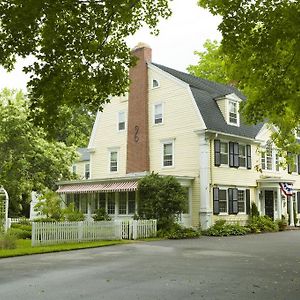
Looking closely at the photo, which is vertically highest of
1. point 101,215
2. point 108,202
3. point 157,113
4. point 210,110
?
point 157,113

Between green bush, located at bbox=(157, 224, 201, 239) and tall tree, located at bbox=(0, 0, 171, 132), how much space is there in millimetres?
14015

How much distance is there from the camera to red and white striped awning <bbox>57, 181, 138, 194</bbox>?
2591 cm

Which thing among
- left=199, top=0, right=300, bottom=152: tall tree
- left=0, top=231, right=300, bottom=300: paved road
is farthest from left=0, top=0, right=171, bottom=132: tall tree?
left=0, top=231, right=300, bottom=300: paved road

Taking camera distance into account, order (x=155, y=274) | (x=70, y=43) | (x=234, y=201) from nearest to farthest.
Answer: (x=70, y=43), (x=155, y=274), (x=234, y=201)

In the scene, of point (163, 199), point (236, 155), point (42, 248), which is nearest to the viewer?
point (42, 248)

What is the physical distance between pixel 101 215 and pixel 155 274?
17021 mm

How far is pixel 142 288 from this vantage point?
368 inches

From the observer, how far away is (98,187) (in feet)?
92.5

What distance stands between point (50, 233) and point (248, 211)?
14974 mm

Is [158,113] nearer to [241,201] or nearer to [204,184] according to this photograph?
[204,184]

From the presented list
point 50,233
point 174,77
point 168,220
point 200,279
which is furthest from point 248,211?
point 200,279

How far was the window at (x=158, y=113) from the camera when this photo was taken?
30203mm

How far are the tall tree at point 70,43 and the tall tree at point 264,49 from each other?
1.52 meters

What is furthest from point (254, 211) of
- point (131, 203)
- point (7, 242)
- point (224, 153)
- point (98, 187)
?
point (7, 242)
